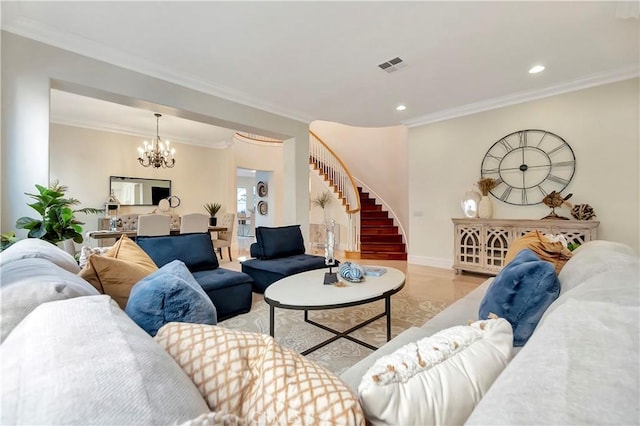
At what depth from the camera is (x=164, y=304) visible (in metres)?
1.21

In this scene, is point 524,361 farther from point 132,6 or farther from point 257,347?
point 132,6

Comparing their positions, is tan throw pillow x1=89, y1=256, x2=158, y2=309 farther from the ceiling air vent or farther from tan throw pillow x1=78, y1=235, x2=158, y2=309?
the ceiling air vent

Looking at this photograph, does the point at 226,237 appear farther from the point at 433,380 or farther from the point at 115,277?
the point at 433,380

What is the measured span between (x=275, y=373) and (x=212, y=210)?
21.8 ft

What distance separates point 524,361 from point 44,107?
3.89 meters

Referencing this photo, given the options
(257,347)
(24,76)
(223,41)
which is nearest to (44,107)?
(24,76)

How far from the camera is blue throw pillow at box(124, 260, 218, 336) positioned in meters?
1.19

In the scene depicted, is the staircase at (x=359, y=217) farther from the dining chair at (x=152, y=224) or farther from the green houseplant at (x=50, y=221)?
the green houseplant at (x=50, y=221)

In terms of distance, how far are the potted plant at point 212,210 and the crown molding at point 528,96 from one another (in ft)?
14.9

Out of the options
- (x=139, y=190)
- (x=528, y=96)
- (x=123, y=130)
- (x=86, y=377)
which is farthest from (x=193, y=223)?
(x=528, y=96)

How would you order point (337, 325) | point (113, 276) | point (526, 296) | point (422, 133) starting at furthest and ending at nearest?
1. point (422, 133)
2. point (337, 325)
3. point (113, 276)
4. point (526, 296)

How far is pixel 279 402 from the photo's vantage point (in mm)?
612

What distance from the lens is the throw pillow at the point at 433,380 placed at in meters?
0.61

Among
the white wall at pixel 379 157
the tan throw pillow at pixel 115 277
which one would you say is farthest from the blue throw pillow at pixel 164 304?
the white wall at pixel 379 157
